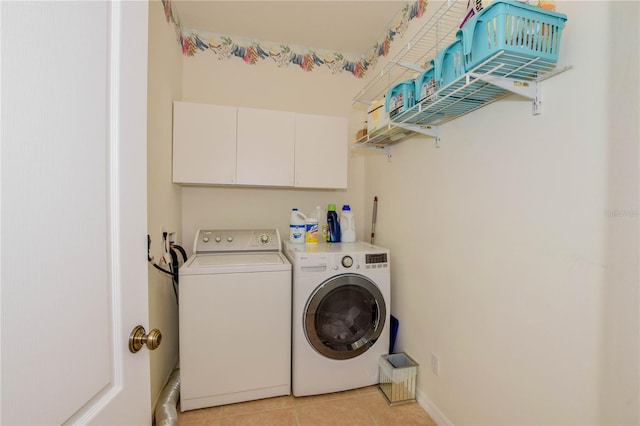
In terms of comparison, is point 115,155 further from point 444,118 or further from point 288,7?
point 288,7

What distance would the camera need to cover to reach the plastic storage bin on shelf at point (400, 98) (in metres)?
1.40

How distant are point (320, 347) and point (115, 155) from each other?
1.56 meters

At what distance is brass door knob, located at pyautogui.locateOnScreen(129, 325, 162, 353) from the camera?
67 centimetres

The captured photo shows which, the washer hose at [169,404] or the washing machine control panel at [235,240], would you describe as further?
the washing machine control panel at [235,240]

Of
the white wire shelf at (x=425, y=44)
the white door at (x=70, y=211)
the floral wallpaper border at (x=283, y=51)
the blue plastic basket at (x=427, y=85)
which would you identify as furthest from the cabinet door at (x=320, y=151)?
the white door at (x=70, y=211)

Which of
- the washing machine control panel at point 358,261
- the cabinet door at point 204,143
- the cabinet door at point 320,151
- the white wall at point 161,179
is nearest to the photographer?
the white wall at point 161,179

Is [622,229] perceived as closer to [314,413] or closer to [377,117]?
[377,117]

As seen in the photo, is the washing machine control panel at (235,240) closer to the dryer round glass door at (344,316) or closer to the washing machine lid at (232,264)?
the washing machine lid at (232,264)

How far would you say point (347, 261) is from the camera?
5.84 ft

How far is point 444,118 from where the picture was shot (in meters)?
1.48

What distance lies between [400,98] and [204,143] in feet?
4.51

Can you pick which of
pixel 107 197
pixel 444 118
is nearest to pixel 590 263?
pixel 444 118

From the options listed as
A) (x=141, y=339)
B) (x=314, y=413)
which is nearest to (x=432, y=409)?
(x=314, y=413)

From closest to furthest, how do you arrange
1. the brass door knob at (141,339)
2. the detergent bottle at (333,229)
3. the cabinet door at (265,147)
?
the brass door knob at (141,339) → the cabinet door at (265,147) → the detergent bottle at (333,229)
